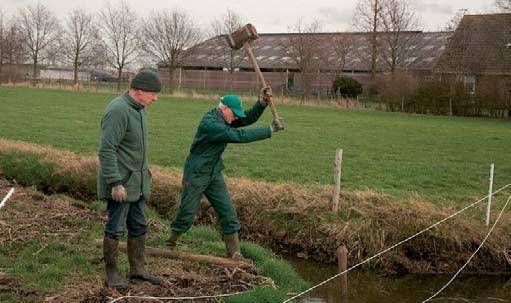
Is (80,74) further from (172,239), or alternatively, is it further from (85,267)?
(85,267)

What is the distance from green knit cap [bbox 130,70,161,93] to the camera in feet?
20.3

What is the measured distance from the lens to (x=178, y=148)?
59.2 feet

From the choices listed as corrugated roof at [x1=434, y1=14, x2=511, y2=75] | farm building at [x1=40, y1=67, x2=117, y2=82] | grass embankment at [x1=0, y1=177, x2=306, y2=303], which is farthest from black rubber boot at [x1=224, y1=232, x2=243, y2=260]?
farm building at [x1=40, y1=67, x2=117, y2=82]

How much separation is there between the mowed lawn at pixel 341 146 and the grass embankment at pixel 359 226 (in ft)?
5.53

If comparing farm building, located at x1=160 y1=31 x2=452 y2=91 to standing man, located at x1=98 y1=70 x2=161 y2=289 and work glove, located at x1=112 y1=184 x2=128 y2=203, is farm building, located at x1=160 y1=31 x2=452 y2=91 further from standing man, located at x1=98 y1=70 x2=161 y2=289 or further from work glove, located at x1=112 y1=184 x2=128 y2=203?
work glove, located at x1=112 y1=184 x2=128 y2=203

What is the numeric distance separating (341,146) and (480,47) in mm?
31439

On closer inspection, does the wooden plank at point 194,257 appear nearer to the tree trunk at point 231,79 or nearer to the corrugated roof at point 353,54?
the corrugated roof at point 353,54

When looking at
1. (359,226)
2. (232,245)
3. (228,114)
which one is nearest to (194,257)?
(232,245)

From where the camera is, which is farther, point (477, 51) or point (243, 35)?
point (477, 51)

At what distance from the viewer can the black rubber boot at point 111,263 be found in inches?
247

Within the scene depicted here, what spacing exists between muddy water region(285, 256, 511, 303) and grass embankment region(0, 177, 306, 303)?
762 millimetres

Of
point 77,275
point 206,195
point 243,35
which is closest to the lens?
point 77,275

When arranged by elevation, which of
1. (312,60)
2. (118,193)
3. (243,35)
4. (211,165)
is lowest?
(118,193)

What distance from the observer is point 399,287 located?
9.19 m
